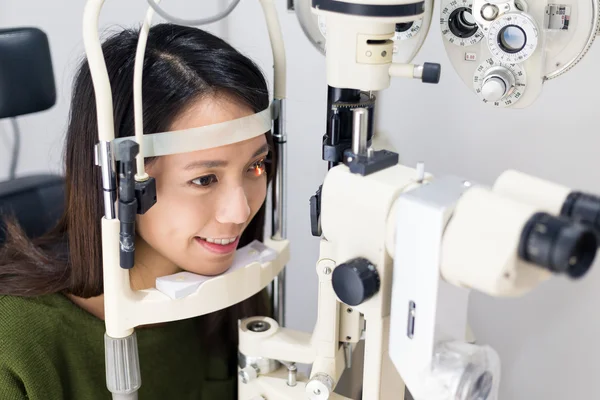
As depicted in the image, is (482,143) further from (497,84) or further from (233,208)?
(233,208)

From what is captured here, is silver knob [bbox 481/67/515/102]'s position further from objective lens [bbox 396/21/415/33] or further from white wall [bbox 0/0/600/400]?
white wall [bbox 0/0/600/400]

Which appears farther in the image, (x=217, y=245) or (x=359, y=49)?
(x=217, y=245)

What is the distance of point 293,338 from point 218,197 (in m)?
0.24

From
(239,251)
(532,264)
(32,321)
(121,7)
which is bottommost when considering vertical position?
(32,321)

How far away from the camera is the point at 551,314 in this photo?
1419 mm

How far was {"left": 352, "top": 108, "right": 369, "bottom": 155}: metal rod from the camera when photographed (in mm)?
795

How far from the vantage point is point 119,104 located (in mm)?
1042

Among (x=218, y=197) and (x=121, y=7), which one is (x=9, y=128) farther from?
(x=218, y=197)

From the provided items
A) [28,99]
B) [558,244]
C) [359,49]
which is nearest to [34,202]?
[28,99]

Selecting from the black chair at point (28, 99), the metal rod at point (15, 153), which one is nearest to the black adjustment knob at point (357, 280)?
the black chair at point (28, 99)

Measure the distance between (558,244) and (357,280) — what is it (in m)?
0.24

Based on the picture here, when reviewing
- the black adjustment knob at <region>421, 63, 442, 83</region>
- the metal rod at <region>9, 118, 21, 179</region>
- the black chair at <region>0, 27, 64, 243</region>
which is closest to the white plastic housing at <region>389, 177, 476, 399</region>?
the black adjustment knob at <region>421, 63, 442, 83</region>

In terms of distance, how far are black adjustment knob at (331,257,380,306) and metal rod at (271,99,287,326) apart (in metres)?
0.38

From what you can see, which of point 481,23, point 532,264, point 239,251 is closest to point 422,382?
point 532,264
